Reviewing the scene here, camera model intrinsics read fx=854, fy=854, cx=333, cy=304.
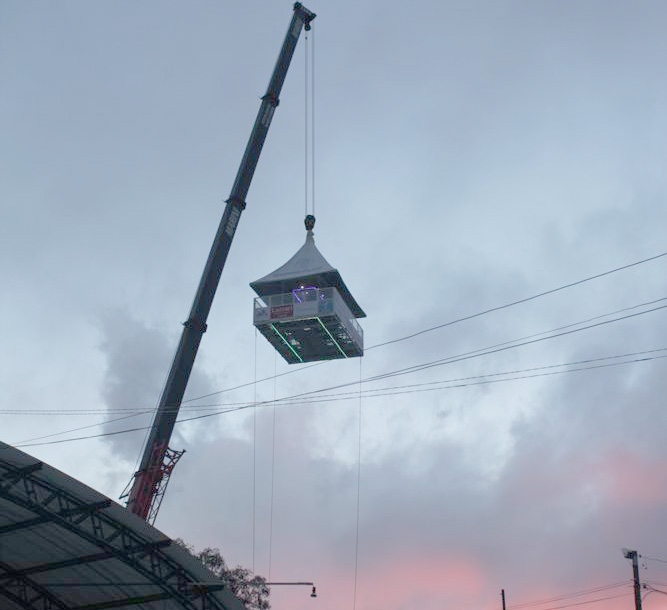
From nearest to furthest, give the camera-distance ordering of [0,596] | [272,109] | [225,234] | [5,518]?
[5,518] < [0,596] < [225,234] < [272,109]

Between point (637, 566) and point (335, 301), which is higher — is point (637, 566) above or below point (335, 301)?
below

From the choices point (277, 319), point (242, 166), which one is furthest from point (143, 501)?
point (242, 166)

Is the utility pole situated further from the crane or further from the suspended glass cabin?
the crane

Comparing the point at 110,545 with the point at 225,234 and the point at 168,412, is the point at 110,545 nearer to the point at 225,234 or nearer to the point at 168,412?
the point at 168,412

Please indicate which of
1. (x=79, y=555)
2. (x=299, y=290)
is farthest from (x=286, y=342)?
(x=79, y=555)

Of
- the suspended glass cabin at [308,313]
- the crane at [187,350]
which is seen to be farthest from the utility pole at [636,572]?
the crane at [187,350]

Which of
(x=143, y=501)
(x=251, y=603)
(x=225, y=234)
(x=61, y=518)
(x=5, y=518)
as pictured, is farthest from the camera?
(x=251, y=603)

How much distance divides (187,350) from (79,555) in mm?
10504

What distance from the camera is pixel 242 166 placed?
1668 inches

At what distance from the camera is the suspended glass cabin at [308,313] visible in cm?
3528

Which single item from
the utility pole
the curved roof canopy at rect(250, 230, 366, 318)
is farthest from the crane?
the utility pole

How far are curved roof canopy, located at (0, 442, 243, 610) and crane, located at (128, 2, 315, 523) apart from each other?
4.66 m

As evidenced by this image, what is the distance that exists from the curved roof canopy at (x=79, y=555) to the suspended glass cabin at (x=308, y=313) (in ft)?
37.4

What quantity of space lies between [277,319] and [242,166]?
10330 millimetres
